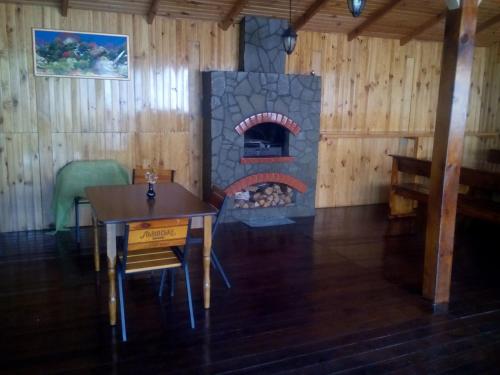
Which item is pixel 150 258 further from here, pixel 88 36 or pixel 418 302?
pixel 88 36

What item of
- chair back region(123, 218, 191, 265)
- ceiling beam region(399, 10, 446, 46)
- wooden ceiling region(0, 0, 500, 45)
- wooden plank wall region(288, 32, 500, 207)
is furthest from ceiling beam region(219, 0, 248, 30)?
chair back region(123, 218, 191, 265)

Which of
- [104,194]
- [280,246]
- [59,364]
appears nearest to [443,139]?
[280,246]

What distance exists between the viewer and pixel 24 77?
4.88m

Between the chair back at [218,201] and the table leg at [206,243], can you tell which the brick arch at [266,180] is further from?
the table leg at [206,243]

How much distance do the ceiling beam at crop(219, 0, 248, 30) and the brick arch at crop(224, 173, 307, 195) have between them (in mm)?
1897

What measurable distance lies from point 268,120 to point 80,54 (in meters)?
2.34

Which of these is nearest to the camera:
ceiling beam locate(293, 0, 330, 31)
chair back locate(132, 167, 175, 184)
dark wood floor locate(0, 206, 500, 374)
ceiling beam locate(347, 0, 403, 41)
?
dark wood floor locate(0, 206, 500, 374)

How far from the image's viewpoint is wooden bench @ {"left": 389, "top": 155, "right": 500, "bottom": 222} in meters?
4.68

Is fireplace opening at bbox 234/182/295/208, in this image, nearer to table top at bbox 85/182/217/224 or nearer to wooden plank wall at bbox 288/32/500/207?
wooden plank wall at bbox 288/32/500/207

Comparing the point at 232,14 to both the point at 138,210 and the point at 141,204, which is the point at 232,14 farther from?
the point at 138,210

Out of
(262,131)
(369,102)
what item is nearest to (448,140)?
(262,131)

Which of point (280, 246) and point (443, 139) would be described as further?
point (280, 246)

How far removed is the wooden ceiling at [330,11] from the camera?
4.96m

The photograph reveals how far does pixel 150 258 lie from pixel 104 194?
0.79 meters
